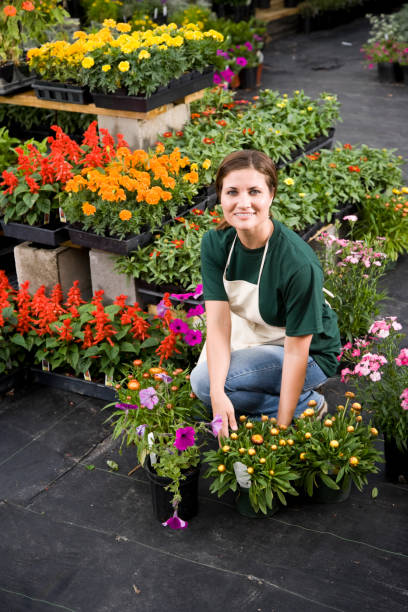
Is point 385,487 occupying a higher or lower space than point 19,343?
lower

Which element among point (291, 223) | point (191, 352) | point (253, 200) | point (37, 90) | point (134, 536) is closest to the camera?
point (253, 200)

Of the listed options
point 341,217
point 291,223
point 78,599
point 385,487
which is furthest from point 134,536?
point 341,217

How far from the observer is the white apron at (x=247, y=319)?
287 centimetres

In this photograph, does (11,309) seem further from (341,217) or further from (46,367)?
(341,217)

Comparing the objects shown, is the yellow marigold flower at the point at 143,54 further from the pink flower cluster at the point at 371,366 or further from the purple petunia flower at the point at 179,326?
the pink flower cluster at the point at 371,366

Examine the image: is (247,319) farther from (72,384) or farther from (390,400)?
(72,384)

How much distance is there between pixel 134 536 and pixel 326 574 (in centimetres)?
76

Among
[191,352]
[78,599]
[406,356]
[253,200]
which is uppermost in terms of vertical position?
[253,200]

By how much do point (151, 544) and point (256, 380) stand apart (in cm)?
78

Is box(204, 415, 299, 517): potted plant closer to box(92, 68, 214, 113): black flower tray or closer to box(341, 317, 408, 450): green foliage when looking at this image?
box(341, 317, 408, 450): green foliage

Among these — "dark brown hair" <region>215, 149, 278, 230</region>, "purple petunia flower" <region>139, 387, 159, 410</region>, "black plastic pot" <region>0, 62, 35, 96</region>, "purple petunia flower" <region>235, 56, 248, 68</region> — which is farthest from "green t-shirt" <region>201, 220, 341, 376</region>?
"purple petunia flower" <region>235, 56, 248, 68</region>

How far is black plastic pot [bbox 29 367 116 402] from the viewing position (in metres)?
3.72

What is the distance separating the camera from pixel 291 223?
432 cm

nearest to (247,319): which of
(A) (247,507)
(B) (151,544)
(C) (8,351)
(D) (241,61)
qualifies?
(A) (247,507)
